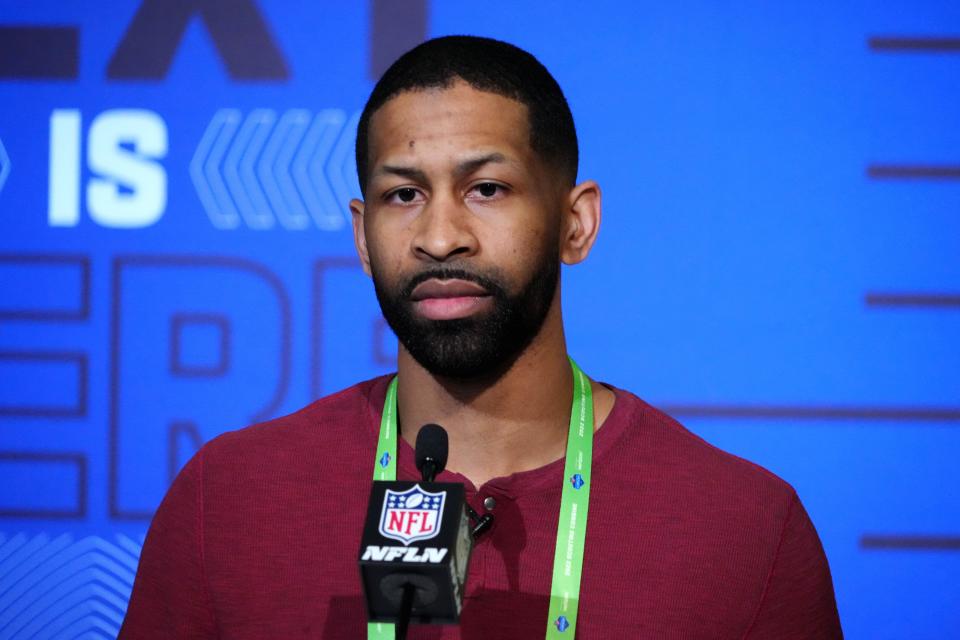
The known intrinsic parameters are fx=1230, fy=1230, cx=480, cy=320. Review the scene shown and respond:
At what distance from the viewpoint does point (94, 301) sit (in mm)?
3084

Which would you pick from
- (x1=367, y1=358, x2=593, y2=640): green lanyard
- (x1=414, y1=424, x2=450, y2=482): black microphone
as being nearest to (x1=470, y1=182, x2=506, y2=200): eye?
(x1=367, y1=358, x2=593, y2=640): green lanyard

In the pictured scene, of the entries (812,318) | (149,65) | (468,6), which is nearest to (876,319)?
(812,318)

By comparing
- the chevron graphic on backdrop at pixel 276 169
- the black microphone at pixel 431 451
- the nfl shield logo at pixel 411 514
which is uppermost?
the chevron graphic on backdrop at pixel 276 169

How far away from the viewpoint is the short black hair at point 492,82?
6.23ft

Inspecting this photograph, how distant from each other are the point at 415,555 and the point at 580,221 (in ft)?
3.05

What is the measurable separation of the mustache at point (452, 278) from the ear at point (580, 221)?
22cm

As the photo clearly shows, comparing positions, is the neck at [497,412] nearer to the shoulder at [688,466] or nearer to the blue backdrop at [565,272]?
the shoulder at [688,466]

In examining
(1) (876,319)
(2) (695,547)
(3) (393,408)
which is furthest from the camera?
(1) (876,319)

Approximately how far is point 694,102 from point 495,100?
4.16 feet

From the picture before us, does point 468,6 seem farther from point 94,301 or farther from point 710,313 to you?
point 94,301

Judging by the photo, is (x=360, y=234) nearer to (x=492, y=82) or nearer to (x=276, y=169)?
(x=492, y=82)

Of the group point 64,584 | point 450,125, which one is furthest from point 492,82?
point 64,584

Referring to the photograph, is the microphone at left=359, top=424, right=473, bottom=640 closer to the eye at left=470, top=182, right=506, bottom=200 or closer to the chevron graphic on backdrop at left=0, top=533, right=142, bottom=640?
the eye at left=470, top=182, right=506, bottom=200

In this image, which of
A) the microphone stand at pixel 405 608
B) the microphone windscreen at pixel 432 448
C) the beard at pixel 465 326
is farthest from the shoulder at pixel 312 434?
the microphone stand at pixel 405 608
